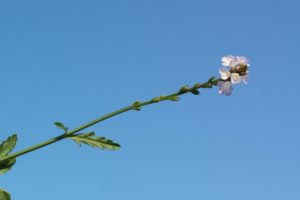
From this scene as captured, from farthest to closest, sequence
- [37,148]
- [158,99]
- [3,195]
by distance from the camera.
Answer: [158,99] < [3,195] < [37,148]

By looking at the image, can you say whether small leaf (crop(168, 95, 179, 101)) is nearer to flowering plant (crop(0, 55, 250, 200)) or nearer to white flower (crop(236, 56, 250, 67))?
flowering plant (crop(0, 55, 250, 200))

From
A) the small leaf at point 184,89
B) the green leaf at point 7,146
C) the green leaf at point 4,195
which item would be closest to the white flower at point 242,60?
the small leaf at point 184,89

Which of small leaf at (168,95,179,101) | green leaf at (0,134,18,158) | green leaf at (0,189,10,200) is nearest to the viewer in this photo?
green leaf at (0,189,10,200)

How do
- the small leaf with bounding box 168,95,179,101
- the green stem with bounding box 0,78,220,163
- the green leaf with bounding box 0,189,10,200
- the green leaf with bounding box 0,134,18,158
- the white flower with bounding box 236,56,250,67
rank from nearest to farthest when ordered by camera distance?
the green stem with bounding box 0,78,220,163 < the green leaf with bounding box 0,189,10,200 < the green leaf with bounding box 0,134,18,158 < the small leaf with bounding box 168,95,179,101 < the white flower with bounding box 236,56,250,67

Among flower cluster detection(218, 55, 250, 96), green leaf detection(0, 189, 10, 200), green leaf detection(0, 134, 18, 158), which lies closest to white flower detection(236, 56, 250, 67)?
flower cluster detection(218, 55, 250, 96)

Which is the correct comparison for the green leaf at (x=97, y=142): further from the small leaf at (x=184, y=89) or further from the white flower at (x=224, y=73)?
the white flower at (x=224, y=73)

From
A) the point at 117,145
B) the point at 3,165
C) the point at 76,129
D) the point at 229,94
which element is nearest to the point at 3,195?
the point at 3,165

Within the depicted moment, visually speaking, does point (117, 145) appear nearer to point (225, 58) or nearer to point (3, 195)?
point (3, 195)
